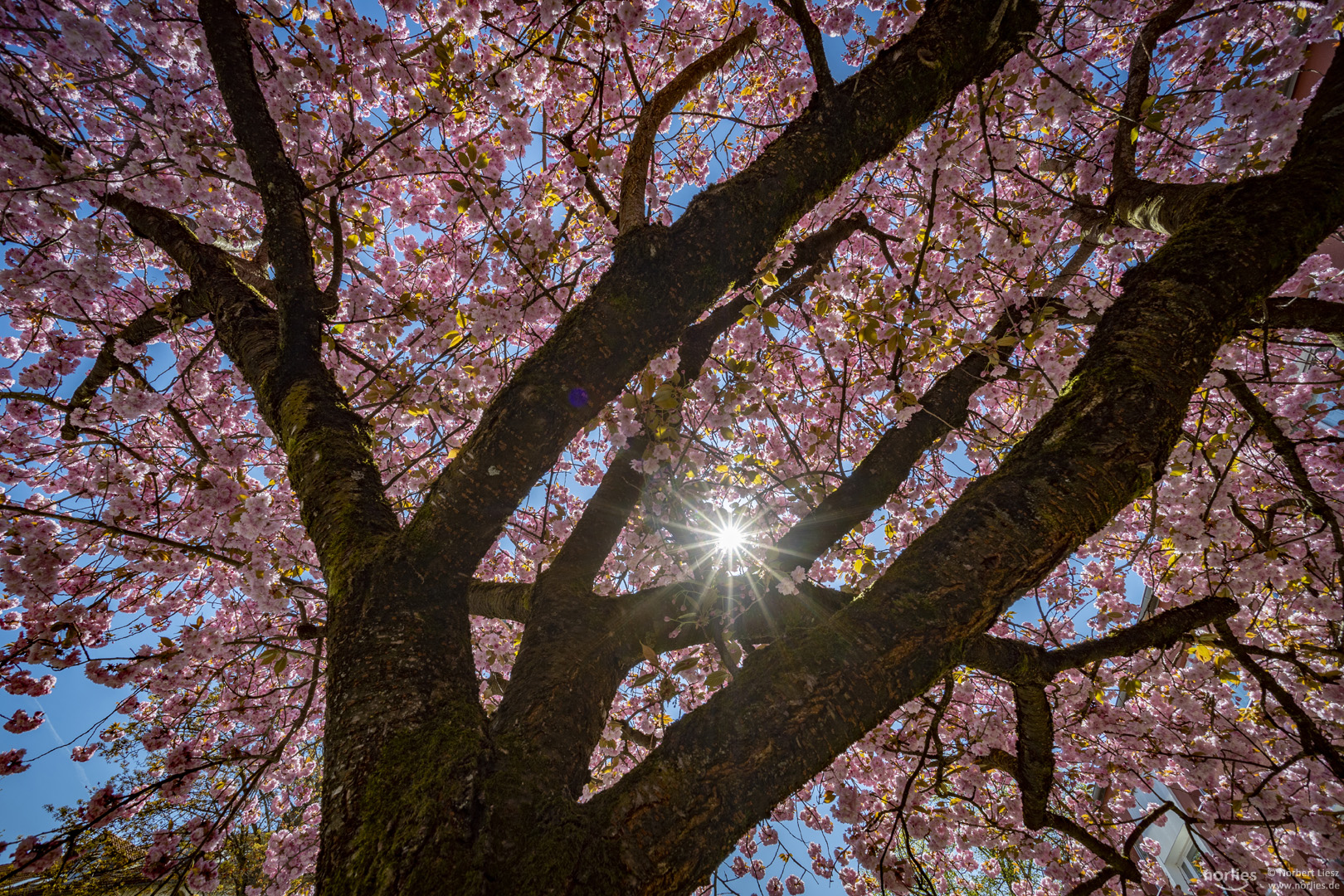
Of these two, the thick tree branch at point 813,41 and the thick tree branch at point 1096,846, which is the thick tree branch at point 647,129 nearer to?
A: the thick tree branch at point 813,41

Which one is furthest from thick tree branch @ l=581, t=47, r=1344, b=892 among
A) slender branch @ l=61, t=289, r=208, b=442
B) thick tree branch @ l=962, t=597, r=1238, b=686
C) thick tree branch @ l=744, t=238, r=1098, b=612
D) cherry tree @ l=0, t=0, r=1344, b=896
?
slender branch @ l=61, t=289, r=208, b=442

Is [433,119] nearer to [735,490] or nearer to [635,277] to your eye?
[635,277]

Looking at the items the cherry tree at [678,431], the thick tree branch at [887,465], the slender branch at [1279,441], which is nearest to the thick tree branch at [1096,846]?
the cherry tree at [678,431]

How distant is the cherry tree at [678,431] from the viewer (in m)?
1.43

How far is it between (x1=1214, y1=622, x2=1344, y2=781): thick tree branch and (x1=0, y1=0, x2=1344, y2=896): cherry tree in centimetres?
6

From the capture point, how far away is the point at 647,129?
2383 mm

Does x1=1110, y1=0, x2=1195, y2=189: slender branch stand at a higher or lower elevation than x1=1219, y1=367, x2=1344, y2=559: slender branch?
higher

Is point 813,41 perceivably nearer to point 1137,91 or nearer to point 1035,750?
point 1137,91

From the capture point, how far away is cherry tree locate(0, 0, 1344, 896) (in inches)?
56.2

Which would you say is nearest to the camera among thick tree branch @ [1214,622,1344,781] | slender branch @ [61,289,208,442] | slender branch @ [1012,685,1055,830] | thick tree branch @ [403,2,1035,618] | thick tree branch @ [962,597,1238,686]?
thick tree branch @ [403,2,1035,618]

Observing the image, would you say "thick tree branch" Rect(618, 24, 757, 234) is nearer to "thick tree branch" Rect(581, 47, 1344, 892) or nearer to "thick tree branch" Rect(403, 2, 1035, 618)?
"thick tree branch" Rect(403, 2, 1035, 618)

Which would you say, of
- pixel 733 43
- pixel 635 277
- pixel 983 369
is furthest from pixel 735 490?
pixel 733 43

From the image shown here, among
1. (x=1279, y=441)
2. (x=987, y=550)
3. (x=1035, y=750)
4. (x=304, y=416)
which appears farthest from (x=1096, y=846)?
(x=304, y=416)

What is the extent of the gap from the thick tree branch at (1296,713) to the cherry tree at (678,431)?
0.06 m
